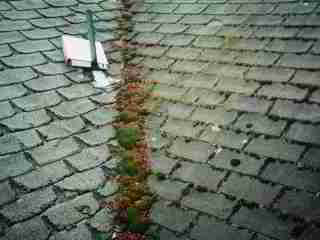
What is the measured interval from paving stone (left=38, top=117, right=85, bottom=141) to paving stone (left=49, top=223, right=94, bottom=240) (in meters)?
0.88

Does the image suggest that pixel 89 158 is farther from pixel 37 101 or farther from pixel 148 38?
pixel 148 38

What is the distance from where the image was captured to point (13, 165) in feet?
9.48

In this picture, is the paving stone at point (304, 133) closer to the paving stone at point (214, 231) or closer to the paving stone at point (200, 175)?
the paving stone at point (200, 175)

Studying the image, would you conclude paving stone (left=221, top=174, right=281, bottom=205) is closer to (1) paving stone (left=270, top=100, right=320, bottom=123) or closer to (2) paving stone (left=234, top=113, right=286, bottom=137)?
(2) paving stone (left=234, top=113, right=286, bottom=137)

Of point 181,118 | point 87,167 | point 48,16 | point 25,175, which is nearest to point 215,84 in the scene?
point 181,118

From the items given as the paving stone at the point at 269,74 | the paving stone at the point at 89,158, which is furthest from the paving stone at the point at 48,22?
the paving stone at the point at 269,74

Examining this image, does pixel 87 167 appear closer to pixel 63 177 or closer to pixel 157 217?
pixel 63 177

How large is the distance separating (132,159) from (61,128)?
704 millimetres

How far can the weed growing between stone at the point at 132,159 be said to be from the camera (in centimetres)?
278

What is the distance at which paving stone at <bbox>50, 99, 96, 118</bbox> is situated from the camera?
3.48 meters

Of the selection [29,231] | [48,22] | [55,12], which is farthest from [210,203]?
[55,12]

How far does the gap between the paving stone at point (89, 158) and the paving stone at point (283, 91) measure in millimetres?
1419

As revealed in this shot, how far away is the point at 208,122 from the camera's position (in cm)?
316

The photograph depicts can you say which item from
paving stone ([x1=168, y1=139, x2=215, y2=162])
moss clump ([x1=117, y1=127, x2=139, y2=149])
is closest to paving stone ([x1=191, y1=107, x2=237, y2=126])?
paving stone ([x1=168, y1=139, x2=215, y2=162])
